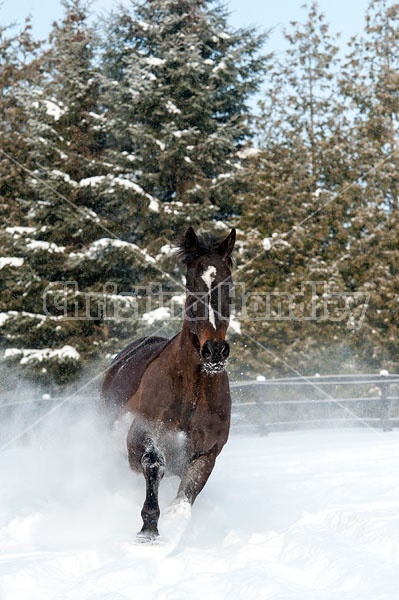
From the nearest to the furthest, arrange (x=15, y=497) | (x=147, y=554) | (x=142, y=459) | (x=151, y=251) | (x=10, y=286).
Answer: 1. (x=147, y=554)
2. (x=142, y=459)
3. (x=15, y=497)
4. (x=151, y=251)
5. (x=10, y=286)

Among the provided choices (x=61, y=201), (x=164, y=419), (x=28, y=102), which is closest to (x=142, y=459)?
(x=164, y=419)

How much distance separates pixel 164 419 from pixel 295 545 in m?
1.38

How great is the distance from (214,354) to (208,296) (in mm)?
455

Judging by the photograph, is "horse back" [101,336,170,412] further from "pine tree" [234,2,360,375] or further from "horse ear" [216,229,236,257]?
"pine tree" [234,2,360,375]

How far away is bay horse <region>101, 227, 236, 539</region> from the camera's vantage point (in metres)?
5.38

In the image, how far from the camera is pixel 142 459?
18.3 feet

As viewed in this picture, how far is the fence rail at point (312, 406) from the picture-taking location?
14461mm

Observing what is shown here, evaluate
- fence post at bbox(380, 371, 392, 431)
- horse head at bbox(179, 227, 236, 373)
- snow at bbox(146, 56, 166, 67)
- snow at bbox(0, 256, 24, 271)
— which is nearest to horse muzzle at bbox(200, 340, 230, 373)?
horse head at bbox(179, 227, 236, 373)

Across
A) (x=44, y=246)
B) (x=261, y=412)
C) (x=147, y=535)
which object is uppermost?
(x=44, y=246)

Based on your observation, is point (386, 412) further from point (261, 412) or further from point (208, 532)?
point (208, 532)

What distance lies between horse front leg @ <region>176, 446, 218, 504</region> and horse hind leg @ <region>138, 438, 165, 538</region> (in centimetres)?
25

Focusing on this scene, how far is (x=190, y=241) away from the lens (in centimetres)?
572

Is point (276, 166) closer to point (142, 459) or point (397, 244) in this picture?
point (397, 244)

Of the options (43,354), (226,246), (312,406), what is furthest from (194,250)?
(43,354)
